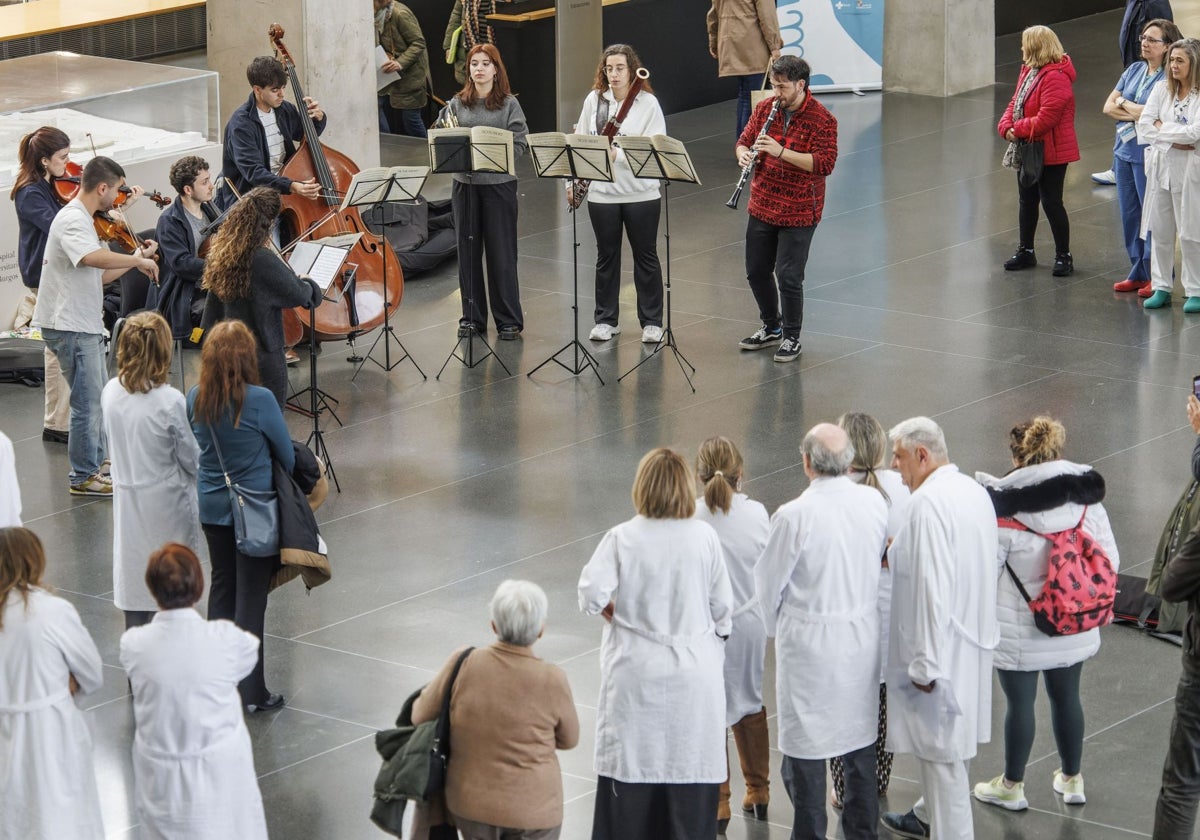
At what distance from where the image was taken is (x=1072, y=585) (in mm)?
5891

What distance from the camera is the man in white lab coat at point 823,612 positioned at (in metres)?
5.62

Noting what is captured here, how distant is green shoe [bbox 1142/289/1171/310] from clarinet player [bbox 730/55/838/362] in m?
2.45

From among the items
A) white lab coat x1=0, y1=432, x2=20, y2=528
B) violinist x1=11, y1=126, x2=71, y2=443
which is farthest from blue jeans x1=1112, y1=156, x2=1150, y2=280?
white lab coat x1=0, y1=432, x2=20, y2=528

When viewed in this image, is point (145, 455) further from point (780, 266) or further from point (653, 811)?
point (780, 266)

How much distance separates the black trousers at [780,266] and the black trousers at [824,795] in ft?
17.3

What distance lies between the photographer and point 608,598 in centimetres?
538

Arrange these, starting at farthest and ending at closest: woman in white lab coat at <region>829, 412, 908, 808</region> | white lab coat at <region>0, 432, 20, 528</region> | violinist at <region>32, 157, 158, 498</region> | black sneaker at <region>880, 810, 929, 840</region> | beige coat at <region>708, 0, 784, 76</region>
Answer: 1. beige coat at <region>708, 0, 784, 76</region>
2. violinist at <region>32, 157, 158, 498</region>
3. white lab coat at <region>0, 432, 20, 528</region>
4. black sneaker at <region>880, 810, 929, 840</region>
5. woman in white lab coat at <region>829, 412, 908, 808</region>

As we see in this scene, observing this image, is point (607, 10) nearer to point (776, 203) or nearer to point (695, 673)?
point (776, 203)

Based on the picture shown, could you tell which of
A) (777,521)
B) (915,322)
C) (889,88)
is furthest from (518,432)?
(889,88)

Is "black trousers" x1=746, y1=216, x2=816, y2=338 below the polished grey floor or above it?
above

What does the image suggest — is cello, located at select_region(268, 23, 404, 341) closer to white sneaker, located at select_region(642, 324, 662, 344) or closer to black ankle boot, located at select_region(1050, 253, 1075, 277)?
white sneaker, located at select_region(642, 324, 662, 344)

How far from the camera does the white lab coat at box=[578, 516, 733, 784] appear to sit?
5.38 metres

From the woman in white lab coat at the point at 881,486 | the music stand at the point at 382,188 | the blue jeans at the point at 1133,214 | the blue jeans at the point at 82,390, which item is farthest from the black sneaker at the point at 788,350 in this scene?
the woman in white lab coat at the point at 881,486

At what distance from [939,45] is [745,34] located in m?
2.90
